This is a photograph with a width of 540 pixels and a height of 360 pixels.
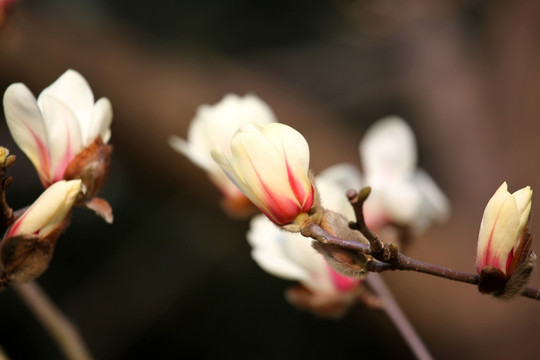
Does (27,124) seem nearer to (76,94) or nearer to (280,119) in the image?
(76,94)

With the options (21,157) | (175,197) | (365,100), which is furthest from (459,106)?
(21,157)

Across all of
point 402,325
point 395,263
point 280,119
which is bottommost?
point 402,325

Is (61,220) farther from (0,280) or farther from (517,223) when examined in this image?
(517,223)

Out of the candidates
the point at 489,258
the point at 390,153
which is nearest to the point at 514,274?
the point at 489,258

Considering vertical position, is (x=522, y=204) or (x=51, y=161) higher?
(x=51, y=161)

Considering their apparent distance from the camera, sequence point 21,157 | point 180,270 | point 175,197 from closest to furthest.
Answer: point 21,157, point 175,197, point 180,270

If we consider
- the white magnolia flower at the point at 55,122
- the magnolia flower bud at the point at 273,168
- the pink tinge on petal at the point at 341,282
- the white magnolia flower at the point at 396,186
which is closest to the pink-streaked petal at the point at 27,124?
the white magnolia flower at the point at 55,122

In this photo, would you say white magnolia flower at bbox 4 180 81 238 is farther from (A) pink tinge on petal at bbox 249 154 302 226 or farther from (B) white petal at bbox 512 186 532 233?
(B) white petal at bbox 512 186 532 233
